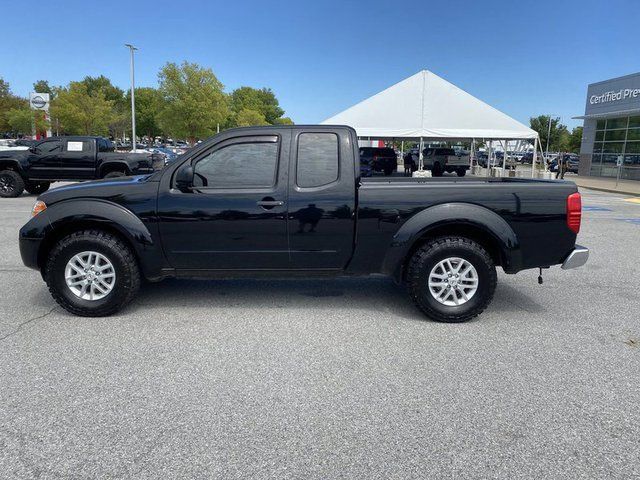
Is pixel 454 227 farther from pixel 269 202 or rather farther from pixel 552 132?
pixel 552 132

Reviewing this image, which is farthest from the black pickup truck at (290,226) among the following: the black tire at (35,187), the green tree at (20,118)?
the green tree at (20,118)

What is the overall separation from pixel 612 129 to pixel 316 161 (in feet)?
105

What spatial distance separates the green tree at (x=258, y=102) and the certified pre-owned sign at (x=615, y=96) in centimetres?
7566

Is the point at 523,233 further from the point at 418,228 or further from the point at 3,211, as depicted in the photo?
the point at 3,211

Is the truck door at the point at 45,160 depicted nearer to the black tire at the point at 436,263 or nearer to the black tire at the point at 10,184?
the black tire at the point at 10,184

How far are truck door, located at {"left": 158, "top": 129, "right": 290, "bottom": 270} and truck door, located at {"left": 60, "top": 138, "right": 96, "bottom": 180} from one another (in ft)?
38.0

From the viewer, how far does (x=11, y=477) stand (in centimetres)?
242

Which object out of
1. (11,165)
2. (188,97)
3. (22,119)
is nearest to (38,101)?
(188,97)

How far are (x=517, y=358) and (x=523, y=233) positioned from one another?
1.25 metres

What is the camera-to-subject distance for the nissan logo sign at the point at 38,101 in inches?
1439

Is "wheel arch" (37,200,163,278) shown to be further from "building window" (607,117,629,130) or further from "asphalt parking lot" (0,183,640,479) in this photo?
"building window" (607,117,629,130)

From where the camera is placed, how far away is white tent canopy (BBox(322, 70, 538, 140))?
19.3m

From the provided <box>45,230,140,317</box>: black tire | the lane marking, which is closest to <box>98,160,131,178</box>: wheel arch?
<box>45,230,140,317</box>: black tire

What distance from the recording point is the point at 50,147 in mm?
14492
